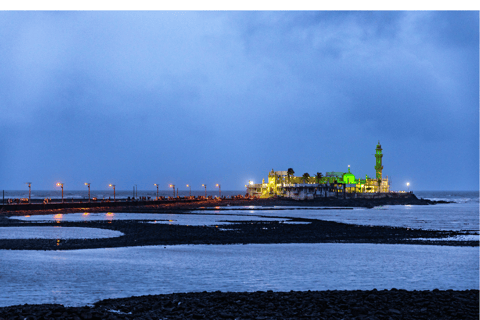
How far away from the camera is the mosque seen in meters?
157

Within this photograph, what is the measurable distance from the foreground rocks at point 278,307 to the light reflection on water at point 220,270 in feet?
4.77

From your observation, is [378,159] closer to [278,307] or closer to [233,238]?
[233,238]

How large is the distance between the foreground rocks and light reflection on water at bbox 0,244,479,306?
1453mm

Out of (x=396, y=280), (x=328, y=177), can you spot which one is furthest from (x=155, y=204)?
(x=396, y=280)

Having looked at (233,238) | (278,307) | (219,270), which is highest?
(278,307)

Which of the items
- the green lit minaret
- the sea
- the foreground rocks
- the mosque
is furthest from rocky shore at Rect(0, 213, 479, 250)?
the green lit minaret

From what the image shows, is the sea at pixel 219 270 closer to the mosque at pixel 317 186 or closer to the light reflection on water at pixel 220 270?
the light reflection on water at pixel 220 270

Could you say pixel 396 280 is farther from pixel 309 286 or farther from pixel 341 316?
pixel 341 316

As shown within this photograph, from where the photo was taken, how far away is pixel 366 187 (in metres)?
173

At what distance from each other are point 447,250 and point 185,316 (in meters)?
20.8

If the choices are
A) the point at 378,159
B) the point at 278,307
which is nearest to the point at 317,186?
the point at 378,159

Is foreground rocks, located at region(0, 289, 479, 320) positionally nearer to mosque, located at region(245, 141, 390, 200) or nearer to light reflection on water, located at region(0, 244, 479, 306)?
light reflection on water, located at region(0, 244, 479, 306)

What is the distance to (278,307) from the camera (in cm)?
1435

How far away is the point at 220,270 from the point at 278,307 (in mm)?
7211
